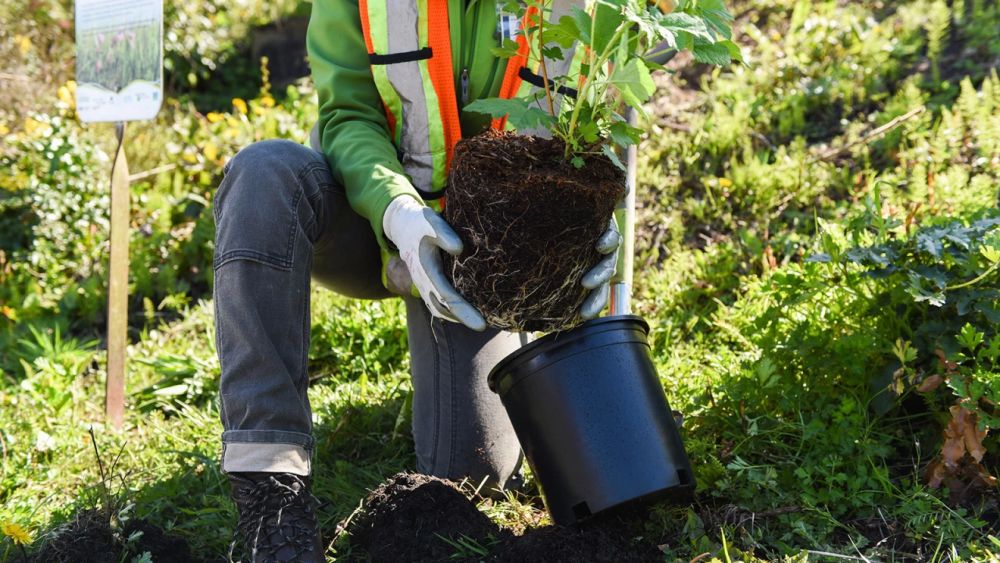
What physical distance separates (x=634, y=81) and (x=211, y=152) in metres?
2.85

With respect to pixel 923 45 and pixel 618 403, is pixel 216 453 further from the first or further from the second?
pixel 923 45

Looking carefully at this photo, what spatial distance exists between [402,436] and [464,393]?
29cm

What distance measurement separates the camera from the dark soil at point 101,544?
1858 millimetres

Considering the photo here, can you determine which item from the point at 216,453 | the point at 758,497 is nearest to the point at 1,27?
the point at 216,453

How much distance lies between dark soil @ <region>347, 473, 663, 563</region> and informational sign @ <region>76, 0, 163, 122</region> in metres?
1.61

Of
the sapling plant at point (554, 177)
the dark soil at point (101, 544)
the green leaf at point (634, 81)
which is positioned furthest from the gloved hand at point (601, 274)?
the dark soil at point (101, 544)

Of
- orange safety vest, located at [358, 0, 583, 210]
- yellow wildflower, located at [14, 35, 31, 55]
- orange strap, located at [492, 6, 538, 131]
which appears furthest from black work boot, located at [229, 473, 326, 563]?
yellow wildflower, located at [14, 35, 31, 55]

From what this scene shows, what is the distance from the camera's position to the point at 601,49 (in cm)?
169

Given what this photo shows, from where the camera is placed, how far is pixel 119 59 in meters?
2.93

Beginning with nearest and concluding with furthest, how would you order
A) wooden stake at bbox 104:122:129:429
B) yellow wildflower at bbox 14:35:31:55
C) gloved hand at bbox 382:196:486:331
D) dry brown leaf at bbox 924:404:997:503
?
gloved hand at bbox 382:196:486:331
dry brown leaf at bbox 924:404:997:503
wooden stake at bbox 104:122:129:429
yellow wildflower at bbox 14:35:31:55

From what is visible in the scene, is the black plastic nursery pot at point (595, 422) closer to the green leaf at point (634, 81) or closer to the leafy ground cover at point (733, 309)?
the leafy ground cover at point (733, 309)

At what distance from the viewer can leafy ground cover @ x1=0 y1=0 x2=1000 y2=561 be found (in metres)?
1.91

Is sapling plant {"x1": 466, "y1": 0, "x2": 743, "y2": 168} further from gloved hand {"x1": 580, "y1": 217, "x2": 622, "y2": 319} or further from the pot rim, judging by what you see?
the pot rim

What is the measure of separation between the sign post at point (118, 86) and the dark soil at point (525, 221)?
1.52 metres
